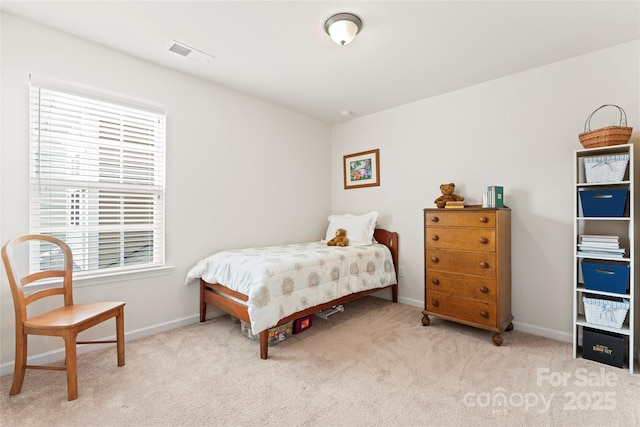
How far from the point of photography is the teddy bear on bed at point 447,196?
304cm

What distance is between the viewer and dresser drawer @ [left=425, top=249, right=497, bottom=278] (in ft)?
8.40

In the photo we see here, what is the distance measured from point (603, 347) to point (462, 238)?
1.20 meters

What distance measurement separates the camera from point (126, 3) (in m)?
1.92

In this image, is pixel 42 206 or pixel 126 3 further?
pixel 42 206

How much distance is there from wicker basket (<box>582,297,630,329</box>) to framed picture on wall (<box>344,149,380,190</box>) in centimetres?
240

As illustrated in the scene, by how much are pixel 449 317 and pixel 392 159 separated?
1.98 meters

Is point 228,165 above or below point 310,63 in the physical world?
below

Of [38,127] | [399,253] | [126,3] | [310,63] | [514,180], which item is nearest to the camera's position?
[126,3]

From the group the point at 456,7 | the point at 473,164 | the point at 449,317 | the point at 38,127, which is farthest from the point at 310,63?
the point at 449,317

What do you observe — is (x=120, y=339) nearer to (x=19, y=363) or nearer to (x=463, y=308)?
(x=19, y=363)

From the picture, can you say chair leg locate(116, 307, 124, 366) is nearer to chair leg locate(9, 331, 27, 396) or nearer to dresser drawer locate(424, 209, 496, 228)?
chair leg locate(9, 331, 27, 396)

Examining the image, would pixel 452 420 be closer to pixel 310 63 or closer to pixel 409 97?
pixel 310 63

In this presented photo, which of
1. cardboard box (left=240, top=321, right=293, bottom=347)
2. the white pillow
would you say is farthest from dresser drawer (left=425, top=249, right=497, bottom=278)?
cardboard box (left=240, top=321, right=293, bottom=347)

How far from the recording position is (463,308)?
2709 mm
